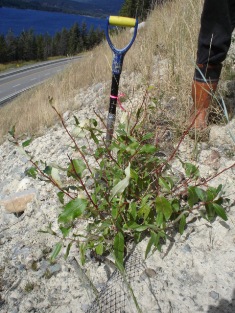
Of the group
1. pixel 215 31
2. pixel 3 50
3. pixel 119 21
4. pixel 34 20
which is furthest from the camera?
pixel 34 20

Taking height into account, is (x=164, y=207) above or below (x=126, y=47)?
below

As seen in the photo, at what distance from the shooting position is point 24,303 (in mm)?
1625

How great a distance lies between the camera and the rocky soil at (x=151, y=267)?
4.68 feet

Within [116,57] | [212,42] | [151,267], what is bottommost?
[151,267]

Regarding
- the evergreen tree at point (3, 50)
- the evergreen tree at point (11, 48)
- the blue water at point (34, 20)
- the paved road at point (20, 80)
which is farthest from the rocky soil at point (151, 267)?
the blue water at point (34, 20)

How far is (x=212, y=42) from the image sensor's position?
205 cm

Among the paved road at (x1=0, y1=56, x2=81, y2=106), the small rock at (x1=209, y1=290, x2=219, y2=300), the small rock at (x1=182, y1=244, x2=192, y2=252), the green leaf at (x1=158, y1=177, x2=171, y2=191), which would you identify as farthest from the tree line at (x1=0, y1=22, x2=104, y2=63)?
the small rock at (x1=209, y1=290, x2=219, y2=300)

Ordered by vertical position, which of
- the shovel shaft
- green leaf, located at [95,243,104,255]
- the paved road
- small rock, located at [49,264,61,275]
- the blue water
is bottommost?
the blue water

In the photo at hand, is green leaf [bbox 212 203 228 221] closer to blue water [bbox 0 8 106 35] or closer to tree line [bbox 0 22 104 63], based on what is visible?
tree line [bbox 0 22 104 63]

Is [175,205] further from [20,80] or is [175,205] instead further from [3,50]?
[3,50]

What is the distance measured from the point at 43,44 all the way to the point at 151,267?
74401 millimetres

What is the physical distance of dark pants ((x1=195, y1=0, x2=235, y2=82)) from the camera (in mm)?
1971

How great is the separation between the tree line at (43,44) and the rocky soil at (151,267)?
62.9 meters

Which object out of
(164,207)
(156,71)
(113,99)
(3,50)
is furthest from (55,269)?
(3,50)
